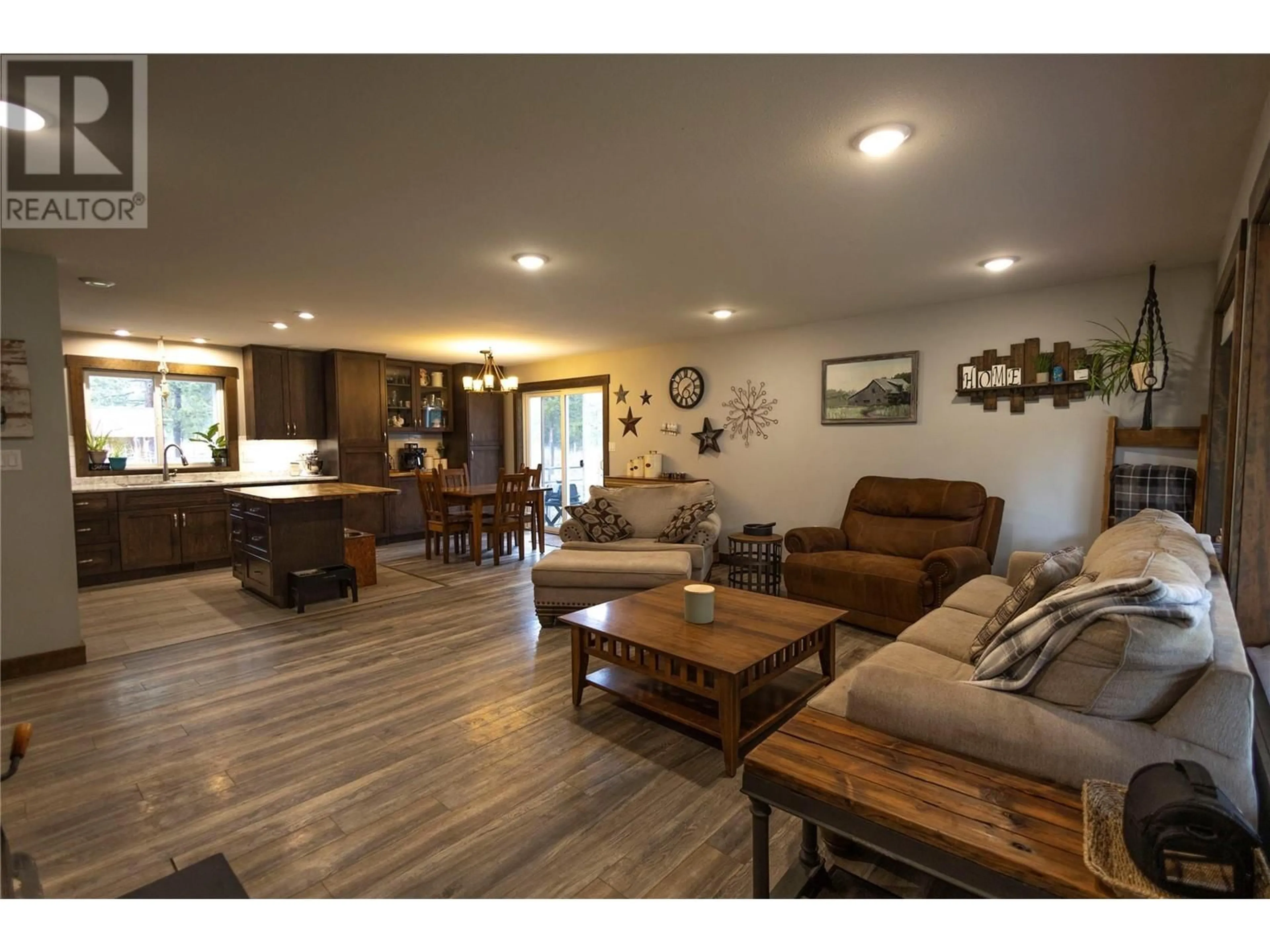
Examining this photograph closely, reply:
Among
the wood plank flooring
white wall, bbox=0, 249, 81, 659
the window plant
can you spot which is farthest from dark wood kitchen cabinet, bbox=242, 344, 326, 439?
the wood plank flooring

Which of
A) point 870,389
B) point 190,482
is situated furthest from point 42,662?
point 870,389

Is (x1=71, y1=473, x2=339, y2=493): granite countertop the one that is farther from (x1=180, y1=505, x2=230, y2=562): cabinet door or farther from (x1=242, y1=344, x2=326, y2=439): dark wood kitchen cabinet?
(x1=242, y1=344, x2=326, y2=439): dark wood kitchen cabinet

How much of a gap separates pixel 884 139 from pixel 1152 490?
3.06 metres

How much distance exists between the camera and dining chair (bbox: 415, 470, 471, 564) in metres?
6.05

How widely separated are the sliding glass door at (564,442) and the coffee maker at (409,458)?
57.6 inches

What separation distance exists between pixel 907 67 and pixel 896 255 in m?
1.88

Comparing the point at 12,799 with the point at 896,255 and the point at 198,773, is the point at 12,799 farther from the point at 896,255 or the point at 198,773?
the point at 896,255

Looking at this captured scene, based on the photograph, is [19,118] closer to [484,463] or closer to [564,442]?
[564,442]

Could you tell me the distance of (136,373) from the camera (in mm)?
5910

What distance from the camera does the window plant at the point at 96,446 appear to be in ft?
18.5

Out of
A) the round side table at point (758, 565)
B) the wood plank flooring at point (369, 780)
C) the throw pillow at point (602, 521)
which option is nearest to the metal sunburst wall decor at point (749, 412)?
the round side table at point (758, 565)

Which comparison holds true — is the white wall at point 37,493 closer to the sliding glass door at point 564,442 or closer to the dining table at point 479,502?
the dining table at point 479,502
